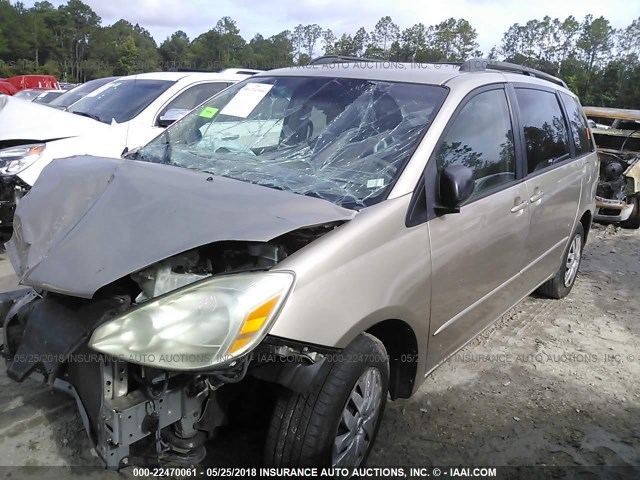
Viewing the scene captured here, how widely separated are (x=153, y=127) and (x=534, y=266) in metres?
4.12

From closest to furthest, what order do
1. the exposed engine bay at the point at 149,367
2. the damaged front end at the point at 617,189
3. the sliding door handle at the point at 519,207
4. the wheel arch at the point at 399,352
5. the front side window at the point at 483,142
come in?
the exposed engine bay at the point at 149,367 < the wheel arch at the point at 399,352 < the front side window at the point at 483,142 < the sliding door handle at the point at 519,207 < the damaged front end at the point at 617,189

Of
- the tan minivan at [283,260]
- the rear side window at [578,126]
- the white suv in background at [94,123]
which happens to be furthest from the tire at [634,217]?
the white suv in background at [94,123]

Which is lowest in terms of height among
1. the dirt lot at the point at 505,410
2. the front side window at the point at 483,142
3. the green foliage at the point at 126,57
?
the dirt lot at the point at 505,410

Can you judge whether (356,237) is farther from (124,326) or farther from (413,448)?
(413,448)

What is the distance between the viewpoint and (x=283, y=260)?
6.66ft

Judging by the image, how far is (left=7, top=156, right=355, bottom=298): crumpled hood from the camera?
1.99 metres

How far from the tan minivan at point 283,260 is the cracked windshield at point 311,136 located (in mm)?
12

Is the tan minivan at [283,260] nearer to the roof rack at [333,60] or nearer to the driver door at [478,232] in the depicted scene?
the driver door at [478,232]

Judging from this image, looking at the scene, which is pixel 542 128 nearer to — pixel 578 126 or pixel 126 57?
pixel 578 126

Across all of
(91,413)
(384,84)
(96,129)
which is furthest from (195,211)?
(96,129)

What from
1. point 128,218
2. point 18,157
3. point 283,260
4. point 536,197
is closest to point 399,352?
point 283,260

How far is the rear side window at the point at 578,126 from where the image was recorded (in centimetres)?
451

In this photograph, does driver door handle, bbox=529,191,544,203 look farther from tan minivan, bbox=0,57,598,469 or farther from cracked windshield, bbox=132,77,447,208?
cracked windshield, bbox=132,77,447,208

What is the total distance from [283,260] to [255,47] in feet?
126
